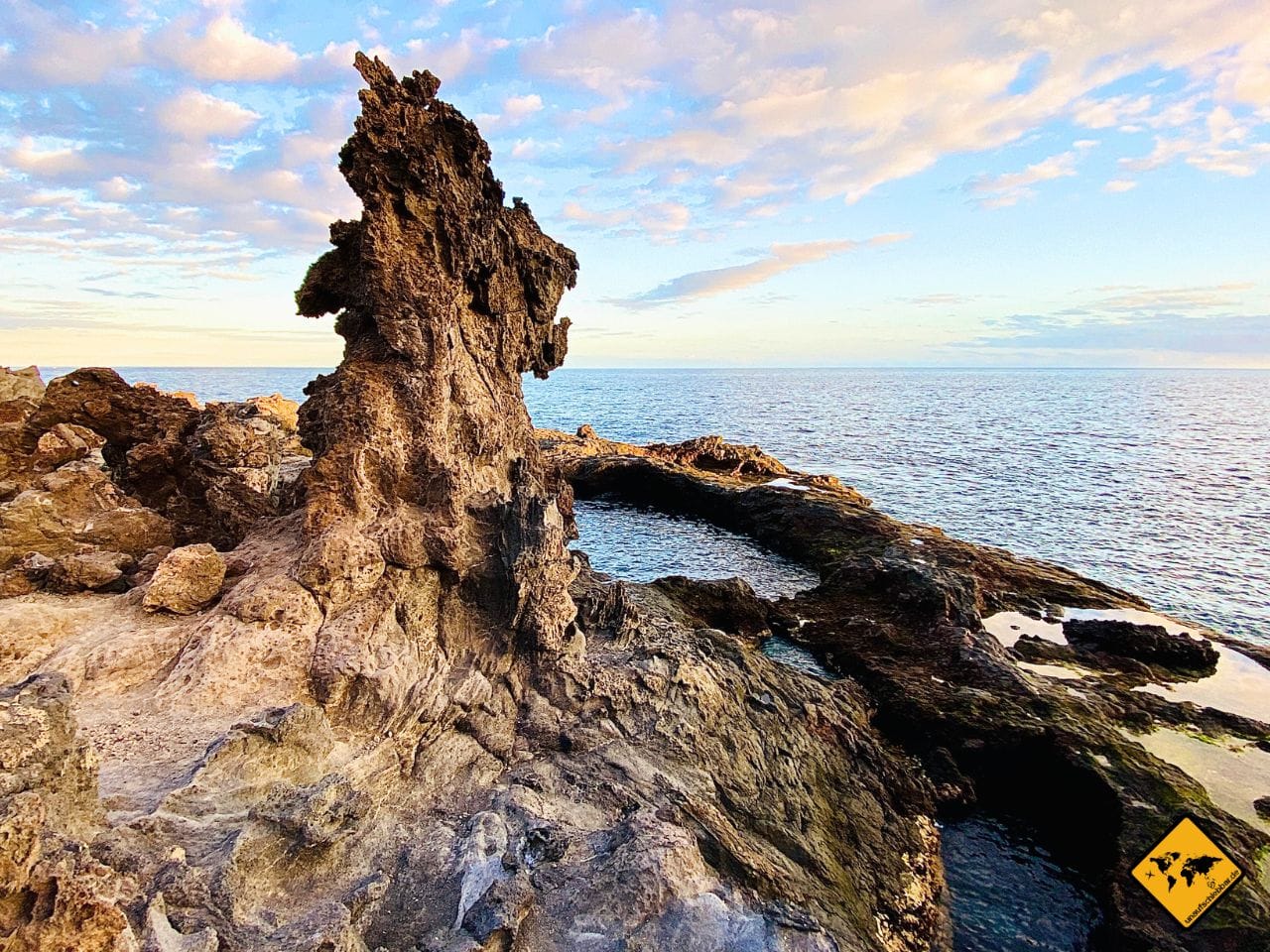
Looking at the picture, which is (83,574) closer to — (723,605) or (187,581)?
(187,581)

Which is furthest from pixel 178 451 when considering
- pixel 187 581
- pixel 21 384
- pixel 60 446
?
pixel 21 384

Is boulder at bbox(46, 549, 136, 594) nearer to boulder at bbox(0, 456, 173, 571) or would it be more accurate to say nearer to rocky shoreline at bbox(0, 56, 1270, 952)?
rocky shoreline at bbox(0, 56, 1270, 952)

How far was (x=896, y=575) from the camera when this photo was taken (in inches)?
946

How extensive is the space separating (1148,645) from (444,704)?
2225cm

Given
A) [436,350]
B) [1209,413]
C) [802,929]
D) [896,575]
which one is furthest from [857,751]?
[1209,413]

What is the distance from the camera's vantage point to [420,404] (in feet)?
49.9

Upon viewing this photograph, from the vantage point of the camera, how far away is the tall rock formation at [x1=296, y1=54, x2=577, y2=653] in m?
14.2

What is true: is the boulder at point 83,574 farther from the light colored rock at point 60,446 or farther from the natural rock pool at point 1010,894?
the natural rock pool at point 1010,894

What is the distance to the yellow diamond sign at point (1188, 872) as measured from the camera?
9133 millimetres

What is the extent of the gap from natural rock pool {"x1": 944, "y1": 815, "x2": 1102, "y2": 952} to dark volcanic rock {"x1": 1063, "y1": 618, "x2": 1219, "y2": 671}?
10.4m

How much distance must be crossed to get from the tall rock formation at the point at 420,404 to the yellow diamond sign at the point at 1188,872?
10.9 metres

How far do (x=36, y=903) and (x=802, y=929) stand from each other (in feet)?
28.9

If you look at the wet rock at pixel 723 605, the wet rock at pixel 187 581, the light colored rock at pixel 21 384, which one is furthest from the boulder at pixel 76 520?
the wet rock at pixel 723 605

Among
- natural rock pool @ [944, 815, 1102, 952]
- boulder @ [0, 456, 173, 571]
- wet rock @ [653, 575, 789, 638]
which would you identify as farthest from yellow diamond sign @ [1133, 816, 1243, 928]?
boulder @ [0, 456, 173, 571]
